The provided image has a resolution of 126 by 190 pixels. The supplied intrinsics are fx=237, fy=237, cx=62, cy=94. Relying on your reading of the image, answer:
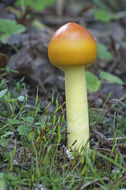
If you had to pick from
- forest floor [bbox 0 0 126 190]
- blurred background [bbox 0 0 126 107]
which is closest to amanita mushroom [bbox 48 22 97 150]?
forest floor [bbox 0 0 126 190]

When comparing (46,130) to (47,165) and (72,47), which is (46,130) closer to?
(47,165)

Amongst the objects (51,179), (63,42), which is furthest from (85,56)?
(51,179)

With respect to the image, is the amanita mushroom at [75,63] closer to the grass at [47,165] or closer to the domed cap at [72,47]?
the domed cap at [72,47]

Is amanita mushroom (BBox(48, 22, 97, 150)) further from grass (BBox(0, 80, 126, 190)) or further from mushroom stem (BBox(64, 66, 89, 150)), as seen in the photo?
grass (BBox(0, 80, 126, 190))

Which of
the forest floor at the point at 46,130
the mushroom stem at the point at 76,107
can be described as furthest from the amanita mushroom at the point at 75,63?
the forest floor at the point at 46,130

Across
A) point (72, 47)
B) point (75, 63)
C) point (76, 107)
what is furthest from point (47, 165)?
point (72, 47)

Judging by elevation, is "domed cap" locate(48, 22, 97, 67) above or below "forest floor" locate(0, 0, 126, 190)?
above
